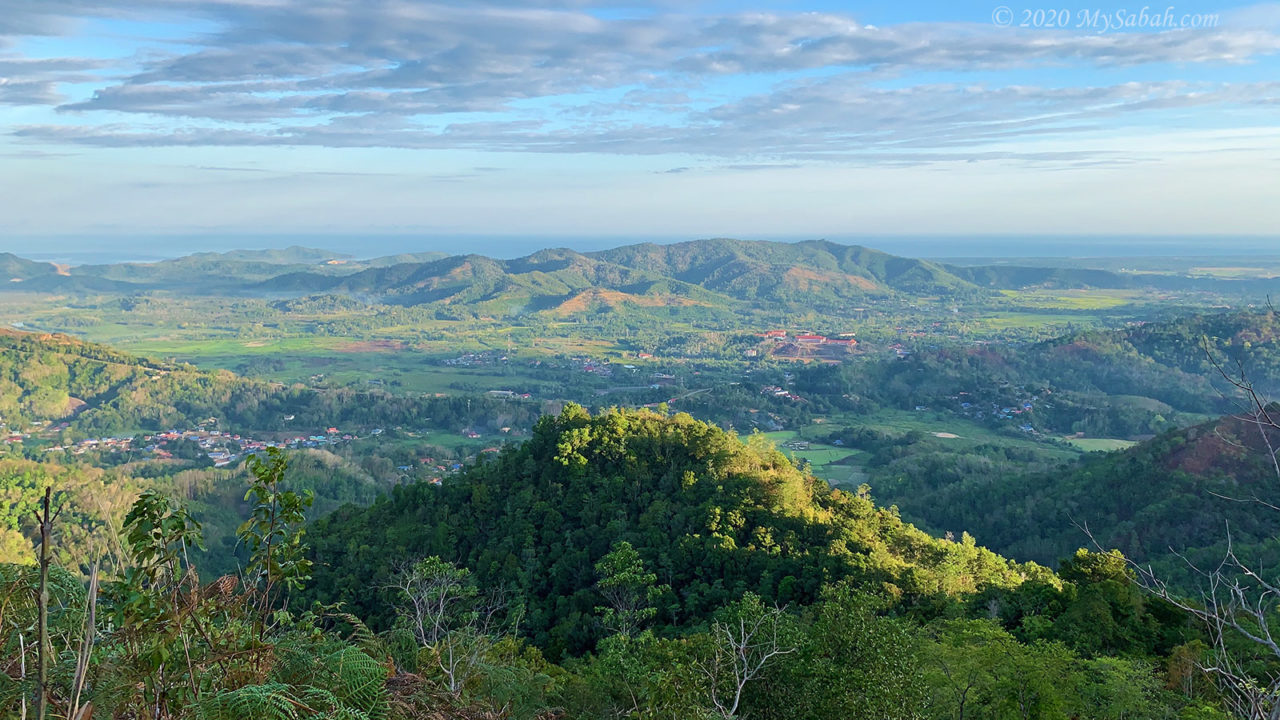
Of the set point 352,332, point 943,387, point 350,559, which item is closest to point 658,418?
point 350,559

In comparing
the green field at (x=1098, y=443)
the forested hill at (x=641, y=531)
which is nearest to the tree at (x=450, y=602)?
the forested hill at (x=641, y=531)

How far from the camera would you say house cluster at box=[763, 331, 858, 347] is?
135 metres

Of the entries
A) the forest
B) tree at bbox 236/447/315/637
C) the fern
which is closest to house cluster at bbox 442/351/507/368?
the forest

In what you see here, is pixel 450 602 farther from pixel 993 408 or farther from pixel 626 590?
pixel 993 408

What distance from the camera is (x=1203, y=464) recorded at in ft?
132

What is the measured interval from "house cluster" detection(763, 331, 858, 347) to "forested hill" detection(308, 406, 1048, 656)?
105 m

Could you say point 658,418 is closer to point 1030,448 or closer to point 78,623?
point 78,623

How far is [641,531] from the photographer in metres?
28.5

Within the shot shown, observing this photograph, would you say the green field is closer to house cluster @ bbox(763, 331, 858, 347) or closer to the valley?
the valley

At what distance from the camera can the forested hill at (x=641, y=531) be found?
24.4 meters

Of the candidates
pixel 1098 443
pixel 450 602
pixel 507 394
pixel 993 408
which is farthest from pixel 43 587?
pixel 507 394

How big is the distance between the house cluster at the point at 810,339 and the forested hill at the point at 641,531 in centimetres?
10510

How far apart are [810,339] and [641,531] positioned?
378 ft

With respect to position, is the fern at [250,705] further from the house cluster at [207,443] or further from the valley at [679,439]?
the house cluster at [207,443]
